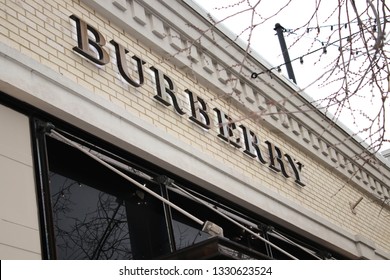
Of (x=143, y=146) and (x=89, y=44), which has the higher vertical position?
(x=89, y=44)

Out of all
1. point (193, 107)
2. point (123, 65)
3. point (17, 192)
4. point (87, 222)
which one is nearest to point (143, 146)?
point (123, 65)

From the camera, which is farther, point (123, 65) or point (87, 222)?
point (123, 65)

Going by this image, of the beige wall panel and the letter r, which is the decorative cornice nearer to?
the letter r

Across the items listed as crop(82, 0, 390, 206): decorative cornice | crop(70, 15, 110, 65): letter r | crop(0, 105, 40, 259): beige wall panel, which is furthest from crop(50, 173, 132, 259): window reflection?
crop(82, 0, 390, 206): decorative cornice

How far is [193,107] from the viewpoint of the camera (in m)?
9.80

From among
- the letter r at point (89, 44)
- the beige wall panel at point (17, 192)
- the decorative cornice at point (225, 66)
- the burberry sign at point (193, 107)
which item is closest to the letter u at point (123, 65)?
the burberry sign at point (193, 107)

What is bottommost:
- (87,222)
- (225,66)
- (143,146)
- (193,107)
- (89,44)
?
(87,222)

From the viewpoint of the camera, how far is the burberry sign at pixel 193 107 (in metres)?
8.38

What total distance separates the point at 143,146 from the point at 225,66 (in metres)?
3.02

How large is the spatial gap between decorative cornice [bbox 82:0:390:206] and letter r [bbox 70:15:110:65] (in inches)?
16.7

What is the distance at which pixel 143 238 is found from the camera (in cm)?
817

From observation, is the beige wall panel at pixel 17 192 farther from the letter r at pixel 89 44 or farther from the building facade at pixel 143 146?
the letter r at pixel 89 44

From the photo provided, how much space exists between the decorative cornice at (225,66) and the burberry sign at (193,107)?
0.37 meters

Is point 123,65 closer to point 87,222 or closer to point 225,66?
point 87,222
